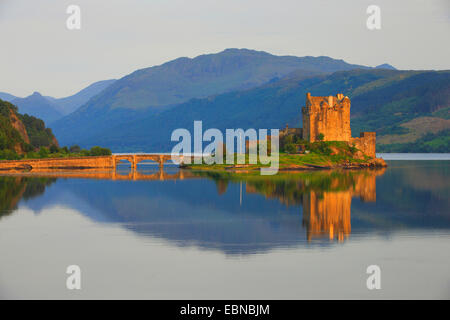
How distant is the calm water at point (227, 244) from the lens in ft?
99.3

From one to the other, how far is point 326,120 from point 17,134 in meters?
74.4

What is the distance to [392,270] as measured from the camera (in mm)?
33500

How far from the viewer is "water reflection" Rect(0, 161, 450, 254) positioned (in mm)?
44406

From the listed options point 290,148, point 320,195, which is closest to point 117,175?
point 290,148

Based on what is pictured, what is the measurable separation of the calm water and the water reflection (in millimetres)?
138

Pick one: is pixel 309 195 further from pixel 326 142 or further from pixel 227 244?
pixel 326 142

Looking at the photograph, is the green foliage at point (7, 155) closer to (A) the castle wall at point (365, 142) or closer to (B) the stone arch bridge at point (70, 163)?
(B) the stone arch bridge at point (70, 163)

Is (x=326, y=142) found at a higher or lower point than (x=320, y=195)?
higher

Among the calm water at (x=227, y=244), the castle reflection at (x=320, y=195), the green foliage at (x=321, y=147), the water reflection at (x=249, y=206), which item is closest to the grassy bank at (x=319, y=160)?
the green foliage at (x=321, y=147)

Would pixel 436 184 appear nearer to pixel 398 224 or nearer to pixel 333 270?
pixel 398 224

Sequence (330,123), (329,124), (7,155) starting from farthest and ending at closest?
(330,123)
(329,124)
(7,155)

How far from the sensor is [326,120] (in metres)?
137
